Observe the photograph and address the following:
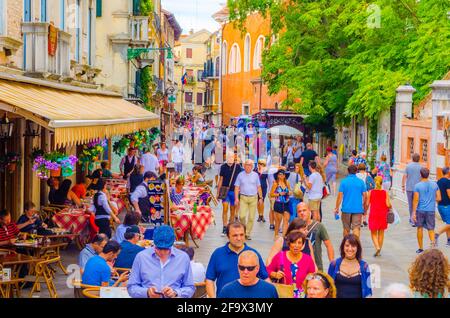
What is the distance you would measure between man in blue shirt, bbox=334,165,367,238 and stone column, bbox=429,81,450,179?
815cm

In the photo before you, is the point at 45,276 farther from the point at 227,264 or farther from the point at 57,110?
the point at 227,264

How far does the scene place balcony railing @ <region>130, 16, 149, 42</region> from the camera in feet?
117

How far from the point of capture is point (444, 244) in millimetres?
17234

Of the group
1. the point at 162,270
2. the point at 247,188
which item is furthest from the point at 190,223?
the point at 162,270

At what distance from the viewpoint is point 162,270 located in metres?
7.74

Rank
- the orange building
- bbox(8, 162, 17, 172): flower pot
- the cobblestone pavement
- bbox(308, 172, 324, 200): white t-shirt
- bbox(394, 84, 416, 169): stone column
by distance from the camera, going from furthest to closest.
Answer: the orange building, bbox(394, 84, 416, 169): stone column, bbox(308, 172, 324, 200): white t-shirt, bbox(8, 162, 17, 172): flower pot, the cobblestone pavement

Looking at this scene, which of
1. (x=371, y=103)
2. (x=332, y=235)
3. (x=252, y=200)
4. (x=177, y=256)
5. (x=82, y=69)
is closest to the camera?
(x=177, y=256)

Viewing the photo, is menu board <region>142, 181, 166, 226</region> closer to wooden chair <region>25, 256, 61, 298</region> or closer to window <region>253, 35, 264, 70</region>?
wooden chair <region>25, 256, 61, 298</region>

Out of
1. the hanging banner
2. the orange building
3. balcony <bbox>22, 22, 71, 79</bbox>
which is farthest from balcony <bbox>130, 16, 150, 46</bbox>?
the orange building

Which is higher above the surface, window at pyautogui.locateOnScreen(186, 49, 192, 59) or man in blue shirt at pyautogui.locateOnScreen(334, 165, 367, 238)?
window at pyautogui.locateOnScreen(186, 49, 192, 59)

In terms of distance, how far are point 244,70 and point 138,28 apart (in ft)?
123
